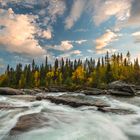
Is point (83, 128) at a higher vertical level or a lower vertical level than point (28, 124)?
lower

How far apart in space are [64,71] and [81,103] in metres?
93.5

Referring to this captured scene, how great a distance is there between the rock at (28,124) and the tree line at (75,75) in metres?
59.2

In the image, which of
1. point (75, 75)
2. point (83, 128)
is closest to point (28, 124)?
point (83, 128)

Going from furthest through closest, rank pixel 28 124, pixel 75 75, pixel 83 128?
pixel 75 75, pixel 83 128, pixel 28 124

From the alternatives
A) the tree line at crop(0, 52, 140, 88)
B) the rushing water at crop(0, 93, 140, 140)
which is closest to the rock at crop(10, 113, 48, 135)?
the rushing water at crop(0, 93, 140, 140)

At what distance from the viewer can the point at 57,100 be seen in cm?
1612

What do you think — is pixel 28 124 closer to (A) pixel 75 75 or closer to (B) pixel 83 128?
(B) pixel 83 128

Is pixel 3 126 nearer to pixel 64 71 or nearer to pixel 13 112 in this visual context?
pixel 13 112

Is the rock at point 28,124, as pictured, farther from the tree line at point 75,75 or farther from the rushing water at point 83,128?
the tree line at point 75,75

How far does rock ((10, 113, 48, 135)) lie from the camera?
25.8 ft

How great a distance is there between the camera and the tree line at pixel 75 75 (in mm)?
77625

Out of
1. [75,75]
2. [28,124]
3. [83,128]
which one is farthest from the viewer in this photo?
[75,75]

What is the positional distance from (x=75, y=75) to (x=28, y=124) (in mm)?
81774

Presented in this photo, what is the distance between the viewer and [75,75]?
90.2 metres
